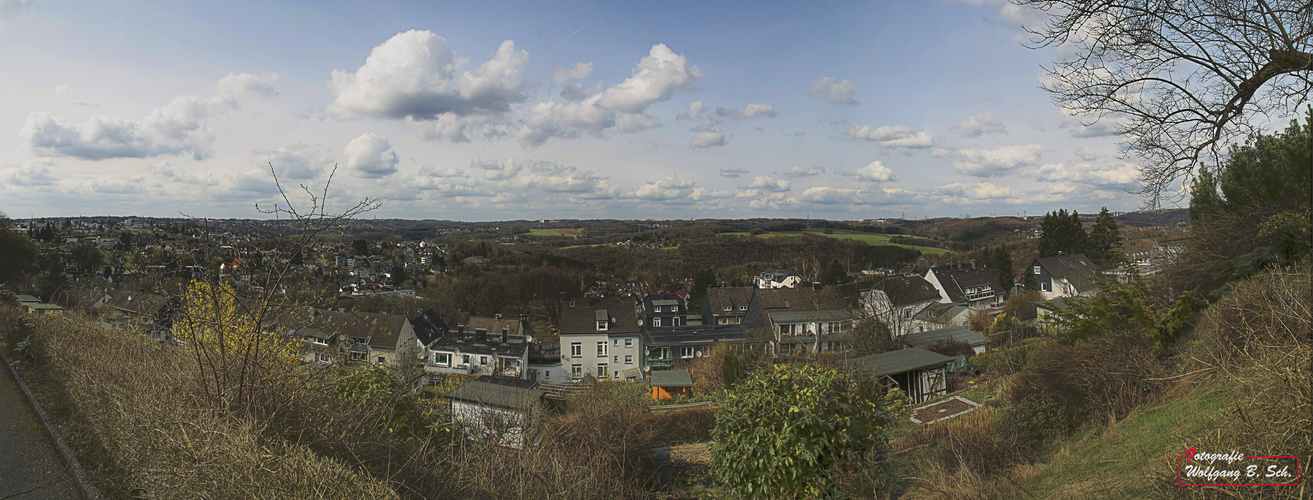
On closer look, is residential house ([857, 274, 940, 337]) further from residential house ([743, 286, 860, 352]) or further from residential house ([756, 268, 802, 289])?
residential house ([756, 268, 802, 289])

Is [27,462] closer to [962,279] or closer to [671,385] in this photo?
[671,385]

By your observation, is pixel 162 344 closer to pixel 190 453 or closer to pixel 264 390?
pixel 264 390

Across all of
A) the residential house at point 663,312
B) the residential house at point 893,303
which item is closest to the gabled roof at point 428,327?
the residential house at point 663,312

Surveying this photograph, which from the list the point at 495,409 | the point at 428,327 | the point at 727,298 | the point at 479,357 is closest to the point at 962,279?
the point at 727,298

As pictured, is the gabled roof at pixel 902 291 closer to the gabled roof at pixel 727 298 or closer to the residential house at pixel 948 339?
the residential house at pixel 948 339

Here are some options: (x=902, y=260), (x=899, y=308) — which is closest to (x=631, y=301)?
(x=899, y=308)
